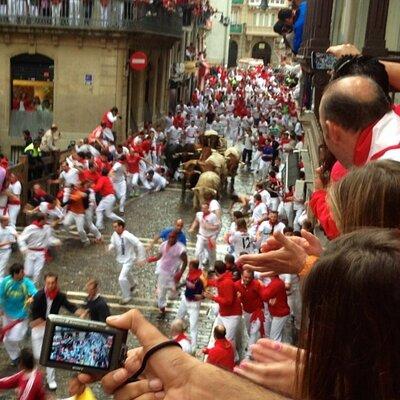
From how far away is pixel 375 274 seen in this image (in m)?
1.67

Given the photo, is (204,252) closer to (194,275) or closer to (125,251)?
(125,251)

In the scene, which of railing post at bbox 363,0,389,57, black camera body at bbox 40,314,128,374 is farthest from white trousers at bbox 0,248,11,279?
black camera body at bbox 40,314,128,374

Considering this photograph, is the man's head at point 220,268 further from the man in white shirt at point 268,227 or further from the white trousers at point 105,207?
the white trousers at point 105,207

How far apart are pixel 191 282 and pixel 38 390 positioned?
435 centimetres

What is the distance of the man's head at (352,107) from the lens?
10.7 feet

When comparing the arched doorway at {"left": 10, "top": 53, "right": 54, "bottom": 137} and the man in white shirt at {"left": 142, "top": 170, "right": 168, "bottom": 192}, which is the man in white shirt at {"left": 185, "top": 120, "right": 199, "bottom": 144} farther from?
the man in white shirt at {"left": 142, "top": 170, "right": 168, "bottom": 192}

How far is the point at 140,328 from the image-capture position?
2.22m

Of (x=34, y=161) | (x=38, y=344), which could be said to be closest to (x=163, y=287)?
(x=38, y=344)

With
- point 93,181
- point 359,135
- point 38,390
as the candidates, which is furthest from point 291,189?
point 359,135

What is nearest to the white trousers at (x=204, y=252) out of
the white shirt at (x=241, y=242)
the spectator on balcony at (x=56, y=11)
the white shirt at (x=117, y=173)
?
the white shirt at (x=241, y=242)

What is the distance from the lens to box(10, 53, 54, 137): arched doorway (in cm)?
2805

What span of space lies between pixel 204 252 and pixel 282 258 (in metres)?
12.8

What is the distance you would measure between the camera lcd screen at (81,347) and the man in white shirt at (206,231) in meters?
12.9

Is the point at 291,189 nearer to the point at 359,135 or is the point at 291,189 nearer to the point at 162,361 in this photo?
the point at 359,135
